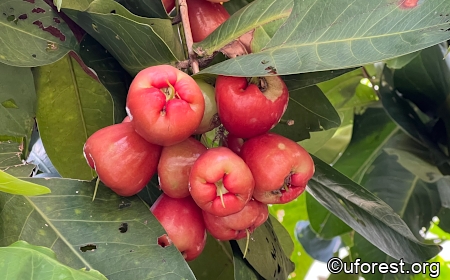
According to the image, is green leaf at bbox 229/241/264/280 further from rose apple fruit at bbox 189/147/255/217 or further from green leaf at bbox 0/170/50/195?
green leaf at bbox 0/170/50/195

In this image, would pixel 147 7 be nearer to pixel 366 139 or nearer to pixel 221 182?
pixel 221 182

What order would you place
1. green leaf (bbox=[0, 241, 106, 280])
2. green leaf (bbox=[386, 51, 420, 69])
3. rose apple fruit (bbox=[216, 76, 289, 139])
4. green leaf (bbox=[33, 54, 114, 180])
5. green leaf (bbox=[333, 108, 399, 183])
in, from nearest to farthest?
green leaf (bbox=[0, 241, 106, 280]) → rose apple fruit (bbox=[216, 76, 289, 139]) → green leaf (bbox=[33, 54, 114, 180]) → green leaf (bbox=[386, 51, 420, 69]) → green leaf (bbox=[333, 108, 399, 183])

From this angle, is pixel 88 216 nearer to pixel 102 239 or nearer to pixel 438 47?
pixel 102 239

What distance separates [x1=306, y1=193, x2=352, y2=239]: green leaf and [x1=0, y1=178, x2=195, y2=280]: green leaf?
0.87 meters

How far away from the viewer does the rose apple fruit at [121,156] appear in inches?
22.8

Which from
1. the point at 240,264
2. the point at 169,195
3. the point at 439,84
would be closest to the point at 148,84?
the point at 169,195

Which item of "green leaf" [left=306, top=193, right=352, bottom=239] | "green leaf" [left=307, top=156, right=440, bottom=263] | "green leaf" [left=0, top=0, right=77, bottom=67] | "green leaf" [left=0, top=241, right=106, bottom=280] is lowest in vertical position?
"green leaf" [left=306, top=193, right=352, bottom=239]

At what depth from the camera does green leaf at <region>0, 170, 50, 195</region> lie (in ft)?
1.61

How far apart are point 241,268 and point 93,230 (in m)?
0.20

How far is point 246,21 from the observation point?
2.03ft

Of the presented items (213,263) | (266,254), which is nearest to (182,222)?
(266,254)

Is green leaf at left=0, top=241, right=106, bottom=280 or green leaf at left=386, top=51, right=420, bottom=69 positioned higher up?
green leaf at left=0, top=241, right=106, bottom=280

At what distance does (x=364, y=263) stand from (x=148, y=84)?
3.06ft

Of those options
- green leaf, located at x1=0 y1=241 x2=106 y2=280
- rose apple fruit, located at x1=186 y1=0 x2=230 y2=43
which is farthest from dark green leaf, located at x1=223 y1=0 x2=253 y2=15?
green leaf, located at x1=0 y1=241 x2=106 y2=280
